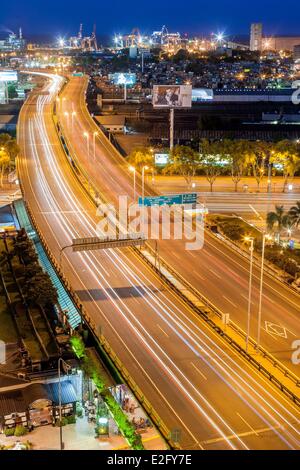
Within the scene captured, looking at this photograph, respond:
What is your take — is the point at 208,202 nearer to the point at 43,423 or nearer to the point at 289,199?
the point at 289,199

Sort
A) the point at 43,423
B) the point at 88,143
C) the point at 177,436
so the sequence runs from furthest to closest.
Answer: the point at 88,143 → the point at 43,423 → the point at 177,436

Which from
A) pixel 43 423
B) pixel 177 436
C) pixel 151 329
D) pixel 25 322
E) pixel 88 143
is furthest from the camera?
pixel 88 143

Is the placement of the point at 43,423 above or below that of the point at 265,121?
below

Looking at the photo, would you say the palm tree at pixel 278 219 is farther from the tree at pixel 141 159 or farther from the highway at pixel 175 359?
the tree at pixel 141 159

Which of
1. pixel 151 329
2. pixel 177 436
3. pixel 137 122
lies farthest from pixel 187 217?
pixel 137 122

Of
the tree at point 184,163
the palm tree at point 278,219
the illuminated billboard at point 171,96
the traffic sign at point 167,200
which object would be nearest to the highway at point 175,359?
the traffic sign at point 167,200
